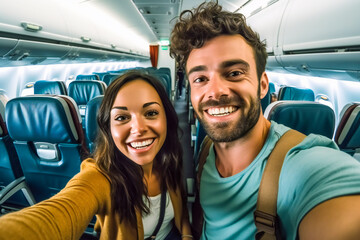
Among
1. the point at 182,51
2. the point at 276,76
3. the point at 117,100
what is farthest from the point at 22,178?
the point at 276,76

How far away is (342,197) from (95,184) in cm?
103

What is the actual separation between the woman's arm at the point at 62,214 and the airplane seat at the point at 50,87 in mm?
3873

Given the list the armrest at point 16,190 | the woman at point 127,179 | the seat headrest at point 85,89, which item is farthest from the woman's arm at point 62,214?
the seat headrest at point 85,89

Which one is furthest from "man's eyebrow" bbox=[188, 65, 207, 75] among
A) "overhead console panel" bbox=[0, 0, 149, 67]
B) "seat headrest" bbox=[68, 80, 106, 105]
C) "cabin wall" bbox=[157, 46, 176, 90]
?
"cabin wall" bbox=[157, 46, 176, 90]

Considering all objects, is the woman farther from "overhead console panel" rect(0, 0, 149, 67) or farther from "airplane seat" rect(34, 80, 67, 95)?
"airplane seat" rect(34, 80, 67, 95)

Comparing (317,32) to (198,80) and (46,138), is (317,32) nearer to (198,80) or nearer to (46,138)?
(198,80)

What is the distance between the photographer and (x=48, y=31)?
273 centimetres

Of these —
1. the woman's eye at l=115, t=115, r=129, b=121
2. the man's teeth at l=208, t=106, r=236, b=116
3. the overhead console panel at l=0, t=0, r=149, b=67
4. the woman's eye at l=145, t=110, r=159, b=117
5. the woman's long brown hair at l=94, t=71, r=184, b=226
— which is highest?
the overhead console panel at l=0, t=0, r=149, b=67

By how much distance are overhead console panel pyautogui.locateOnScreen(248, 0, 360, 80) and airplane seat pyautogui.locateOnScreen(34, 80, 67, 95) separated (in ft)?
14.3

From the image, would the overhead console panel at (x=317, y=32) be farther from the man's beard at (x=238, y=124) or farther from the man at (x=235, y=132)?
the man's beard at (x=238, y=124)

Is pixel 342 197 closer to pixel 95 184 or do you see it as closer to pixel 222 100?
pixel 222 100

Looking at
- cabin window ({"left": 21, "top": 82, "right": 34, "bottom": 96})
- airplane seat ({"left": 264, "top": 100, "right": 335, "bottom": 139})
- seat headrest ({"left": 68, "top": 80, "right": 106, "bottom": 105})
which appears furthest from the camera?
cabin window ({"left": 21, "top": 82, "right": 34, "bottom": 96})

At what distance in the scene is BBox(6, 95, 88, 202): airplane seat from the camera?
1.61 meters

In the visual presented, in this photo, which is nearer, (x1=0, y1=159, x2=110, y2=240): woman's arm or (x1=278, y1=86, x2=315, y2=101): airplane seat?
(x1=0, y1=159, x2=110, y2=240): woman's arm
